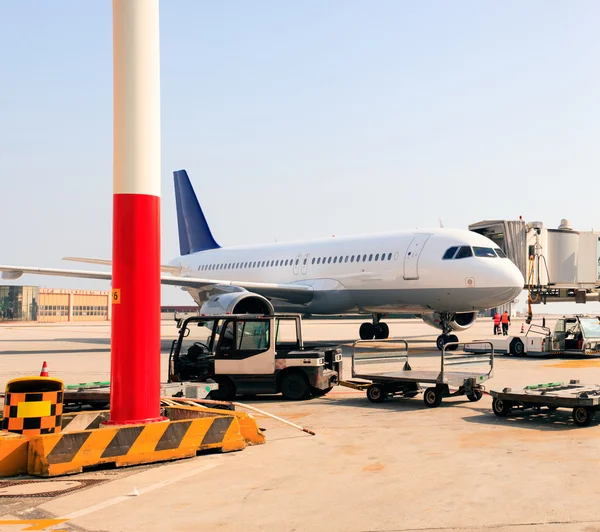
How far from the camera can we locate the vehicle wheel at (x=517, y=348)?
20250 millimetres

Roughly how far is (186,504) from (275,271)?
2220 centimetres

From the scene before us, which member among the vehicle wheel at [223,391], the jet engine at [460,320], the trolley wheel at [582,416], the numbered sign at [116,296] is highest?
the numbered sign at [116,296]

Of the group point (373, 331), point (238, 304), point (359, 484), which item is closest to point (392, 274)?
point (238, 304)

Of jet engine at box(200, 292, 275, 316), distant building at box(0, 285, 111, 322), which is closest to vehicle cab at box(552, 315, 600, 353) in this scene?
jet engine at box(200, 292, 275, 316)

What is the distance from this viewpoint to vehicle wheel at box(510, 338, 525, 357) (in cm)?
2025

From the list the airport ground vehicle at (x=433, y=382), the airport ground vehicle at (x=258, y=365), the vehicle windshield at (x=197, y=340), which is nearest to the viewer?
the airport ground vehicle at (x=433, y=382)

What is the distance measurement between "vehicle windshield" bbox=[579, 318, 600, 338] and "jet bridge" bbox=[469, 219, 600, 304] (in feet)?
8.72

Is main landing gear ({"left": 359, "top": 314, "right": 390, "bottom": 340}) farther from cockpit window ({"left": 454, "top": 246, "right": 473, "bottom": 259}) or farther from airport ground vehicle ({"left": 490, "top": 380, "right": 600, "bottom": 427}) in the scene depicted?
airport ground vehicle ({"left": 490, "top": 380, "right": 600, "bottom": 427})

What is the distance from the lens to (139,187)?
8.05m

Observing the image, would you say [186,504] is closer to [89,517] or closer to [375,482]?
[89,517]

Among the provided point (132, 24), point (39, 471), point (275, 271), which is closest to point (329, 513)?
point (39, 471)

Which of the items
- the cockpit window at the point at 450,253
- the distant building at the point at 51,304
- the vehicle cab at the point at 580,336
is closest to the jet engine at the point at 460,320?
the cockpit window at the point at 450,253

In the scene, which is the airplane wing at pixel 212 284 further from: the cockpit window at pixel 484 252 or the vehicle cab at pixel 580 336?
the vehicle cab at pixel 580 336

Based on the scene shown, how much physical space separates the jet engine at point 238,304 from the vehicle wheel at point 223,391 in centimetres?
762
